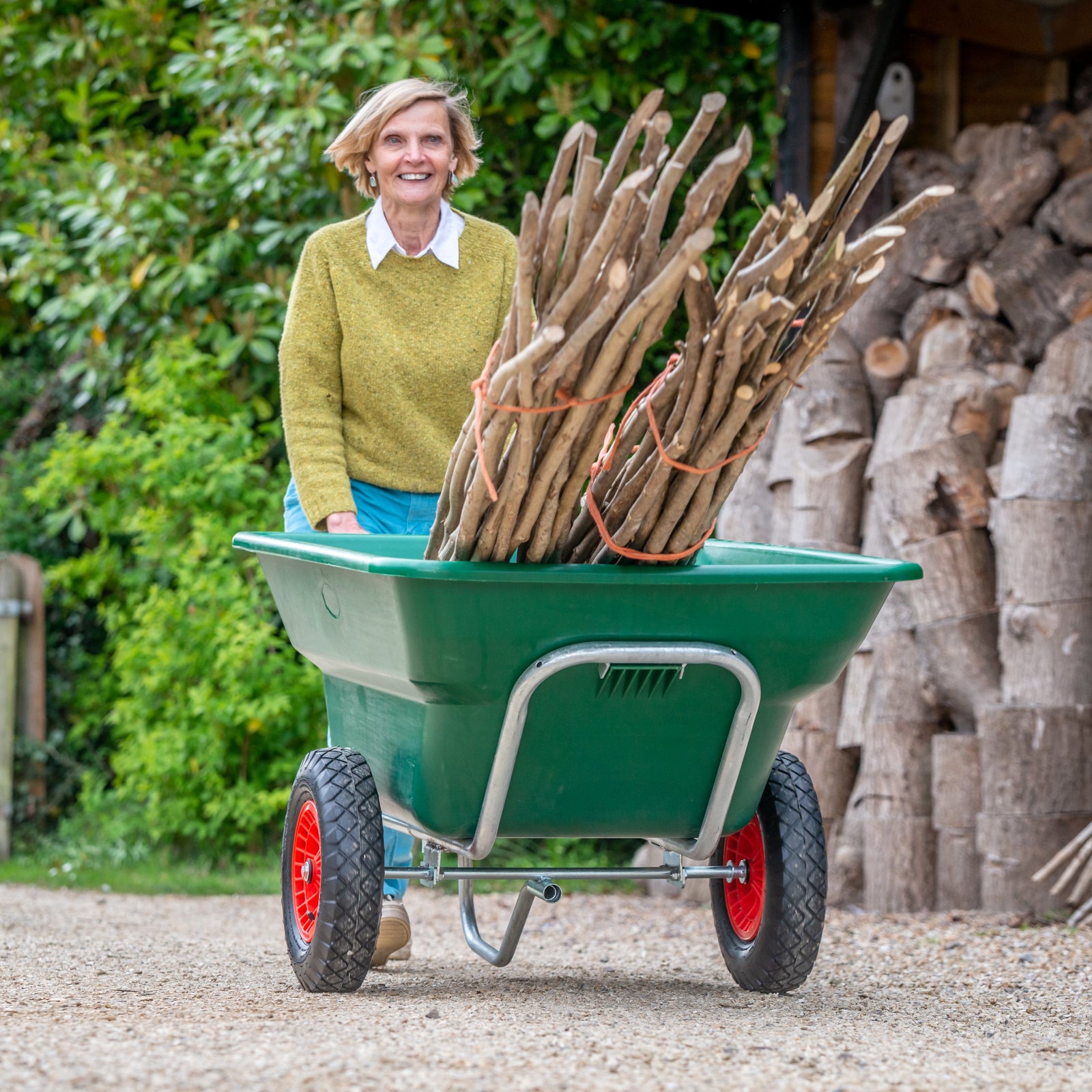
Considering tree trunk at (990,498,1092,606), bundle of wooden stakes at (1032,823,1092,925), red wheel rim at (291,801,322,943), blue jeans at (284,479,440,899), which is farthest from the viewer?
tree trunk at (990,498,1092,606)

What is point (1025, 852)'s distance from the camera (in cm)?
384

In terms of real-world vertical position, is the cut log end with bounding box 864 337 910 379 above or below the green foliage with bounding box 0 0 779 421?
below

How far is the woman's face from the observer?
119 inches

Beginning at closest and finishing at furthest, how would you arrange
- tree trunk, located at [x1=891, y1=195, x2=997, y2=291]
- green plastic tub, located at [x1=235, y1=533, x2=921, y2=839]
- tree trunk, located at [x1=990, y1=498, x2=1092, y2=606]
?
green plastic tub, located at [x1=235, y1=533, x2=921, y2=839] → tree trunk, located at [x1=990, y1=498, x2=1092, y2=606] → tree trunk, located at [x1=891, y1=195, x2=997, y2=291]

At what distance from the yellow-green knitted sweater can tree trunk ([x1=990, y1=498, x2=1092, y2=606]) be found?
5.44ft

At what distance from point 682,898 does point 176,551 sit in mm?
2173

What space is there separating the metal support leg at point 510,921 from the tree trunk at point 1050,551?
1.79m

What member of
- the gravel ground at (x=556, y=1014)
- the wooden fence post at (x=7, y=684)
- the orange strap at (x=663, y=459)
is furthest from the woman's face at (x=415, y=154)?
the wooden fence post at (x=7, y=684)

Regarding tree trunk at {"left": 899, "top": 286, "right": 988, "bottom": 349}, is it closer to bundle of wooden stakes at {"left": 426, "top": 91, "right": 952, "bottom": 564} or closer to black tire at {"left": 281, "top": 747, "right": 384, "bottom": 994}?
bundle of wooden stakes at {"left": 426, "top": 91, "right": 952, "bottom": 564}

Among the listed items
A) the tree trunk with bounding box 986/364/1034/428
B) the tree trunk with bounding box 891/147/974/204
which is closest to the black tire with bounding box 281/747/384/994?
the tree trunk with bounding box 986/364/1034/428

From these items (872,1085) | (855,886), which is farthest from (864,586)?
(855,886)

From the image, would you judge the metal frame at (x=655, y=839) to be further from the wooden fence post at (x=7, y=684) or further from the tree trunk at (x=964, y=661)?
the wooden fence post at (x=7, y=684)

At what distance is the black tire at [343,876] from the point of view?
2514mm

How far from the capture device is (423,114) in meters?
3.04
